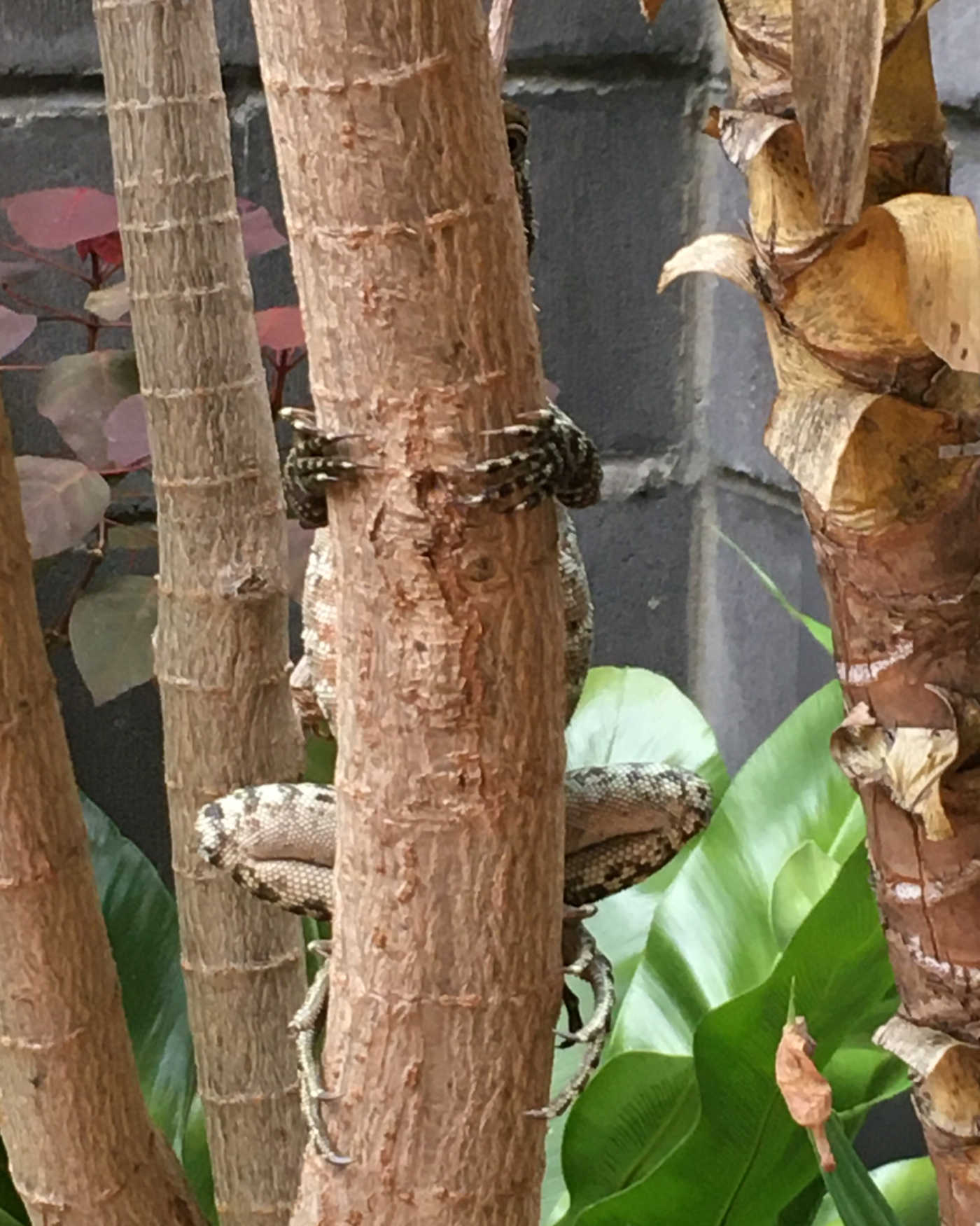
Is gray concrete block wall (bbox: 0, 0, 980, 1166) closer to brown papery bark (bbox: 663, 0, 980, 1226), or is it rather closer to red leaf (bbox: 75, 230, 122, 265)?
red leaf (bbox: 75, 230, 122, 265)

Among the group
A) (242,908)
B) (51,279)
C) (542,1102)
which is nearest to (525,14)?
(51,279)

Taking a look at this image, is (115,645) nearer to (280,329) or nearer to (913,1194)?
(280,329)

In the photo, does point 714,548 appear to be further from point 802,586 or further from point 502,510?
point 502,510

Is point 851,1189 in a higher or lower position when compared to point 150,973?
higher

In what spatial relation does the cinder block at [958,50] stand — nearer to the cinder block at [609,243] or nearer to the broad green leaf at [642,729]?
the cinder block at [609,243]

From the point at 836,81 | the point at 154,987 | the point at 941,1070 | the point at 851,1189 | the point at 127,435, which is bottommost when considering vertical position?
the point at 154,987

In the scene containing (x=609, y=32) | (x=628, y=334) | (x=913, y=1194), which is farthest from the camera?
(x=628, y=334)

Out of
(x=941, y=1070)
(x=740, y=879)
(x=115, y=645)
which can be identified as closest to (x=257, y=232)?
(x=115, y=645)
